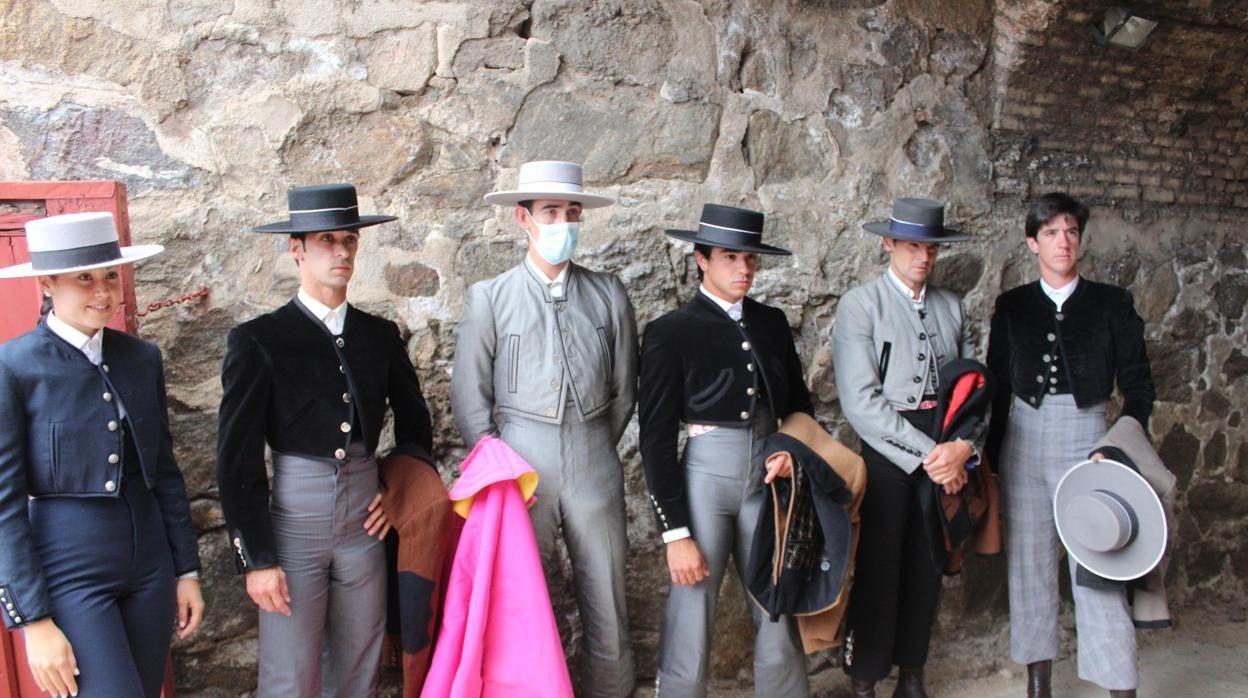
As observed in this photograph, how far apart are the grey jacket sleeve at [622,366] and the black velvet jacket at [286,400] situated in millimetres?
669

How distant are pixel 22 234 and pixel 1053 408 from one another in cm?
317

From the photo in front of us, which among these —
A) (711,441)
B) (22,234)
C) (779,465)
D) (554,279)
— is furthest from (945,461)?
(22,234)

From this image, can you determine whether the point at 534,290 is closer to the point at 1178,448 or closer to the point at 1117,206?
the point at 1117,206

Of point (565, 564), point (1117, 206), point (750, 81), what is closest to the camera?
point (565, 564)

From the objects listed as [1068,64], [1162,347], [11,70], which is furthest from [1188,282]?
[11,70]

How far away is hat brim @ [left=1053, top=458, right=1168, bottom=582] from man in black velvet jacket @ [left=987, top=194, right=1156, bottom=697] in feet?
0.45

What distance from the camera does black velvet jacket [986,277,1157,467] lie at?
11.4ft

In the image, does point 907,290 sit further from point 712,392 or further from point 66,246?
point 66,246

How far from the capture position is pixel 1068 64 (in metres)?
4.20

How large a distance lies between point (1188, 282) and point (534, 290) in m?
3.26

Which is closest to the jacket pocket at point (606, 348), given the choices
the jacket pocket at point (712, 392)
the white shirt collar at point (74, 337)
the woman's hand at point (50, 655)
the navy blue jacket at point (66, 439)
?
the jacket pocket at point (712, 392)

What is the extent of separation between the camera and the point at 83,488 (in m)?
2.32

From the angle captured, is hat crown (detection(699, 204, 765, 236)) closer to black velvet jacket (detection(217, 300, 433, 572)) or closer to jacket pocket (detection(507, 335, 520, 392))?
jacket pocket (detection(507, 335, 520, 392))

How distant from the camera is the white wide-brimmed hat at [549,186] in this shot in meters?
2.94
